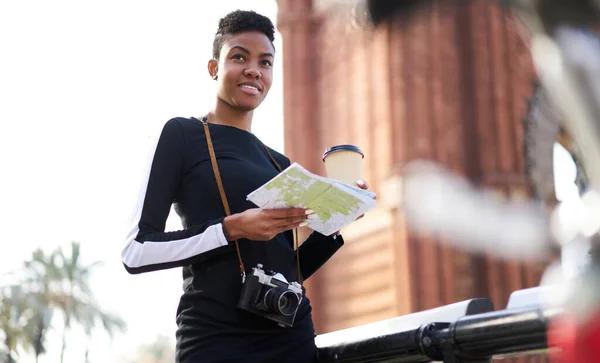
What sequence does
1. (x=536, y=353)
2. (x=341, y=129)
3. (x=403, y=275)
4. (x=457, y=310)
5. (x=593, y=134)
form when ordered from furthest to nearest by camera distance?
1. (x=341, y=129)
2. (x=403, y=275)
3. (x=457, y=310)
4. (x=536, y=353)
5. (x=593, y=134)

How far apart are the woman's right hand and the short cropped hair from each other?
1.95 ft

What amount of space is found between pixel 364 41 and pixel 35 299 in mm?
27584

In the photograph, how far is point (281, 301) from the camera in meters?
1.98

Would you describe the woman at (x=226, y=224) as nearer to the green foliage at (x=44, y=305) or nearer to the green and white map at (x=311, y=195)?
the green and white map at (x=311, y=195)

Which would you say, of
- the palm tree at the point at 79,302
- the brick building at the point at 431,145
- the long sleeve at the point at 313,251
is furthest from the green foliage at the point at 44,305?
the long sleeve at the point at 313,251

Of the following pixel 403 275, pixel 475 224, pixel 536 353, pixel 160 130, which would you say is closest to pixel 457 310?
pixel 536 353

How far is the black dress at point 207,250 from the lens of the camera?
1964 mm

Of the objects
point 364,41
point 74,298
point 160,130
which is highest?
point 74,298

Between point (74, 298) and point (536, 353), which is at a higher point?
point (74, 298)

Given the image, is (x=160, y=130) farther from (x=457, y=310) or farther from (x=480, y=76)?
(x=480, y=76)

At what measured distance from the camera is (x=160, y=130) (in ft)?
7.02

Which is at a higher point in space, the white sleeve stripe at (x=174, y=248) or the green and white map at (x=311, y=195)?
the green and white map at (x=311, y=195)

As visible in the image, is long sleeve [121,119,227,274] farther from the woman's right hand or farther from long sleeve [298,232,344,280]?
long sleeve [298,232,344,280]

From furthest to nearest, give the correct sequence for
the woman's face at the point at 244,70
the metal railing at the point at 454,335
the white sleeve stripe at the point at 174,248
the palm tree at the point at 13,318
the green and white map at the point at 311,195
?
the palm tree at the point at 13,318 → the woman's face at the point at 244,70 → the white sleeve stripe at the point at 174,248 → the green and white map at the point at 311,195 → the metal railing at the point at 454,335
